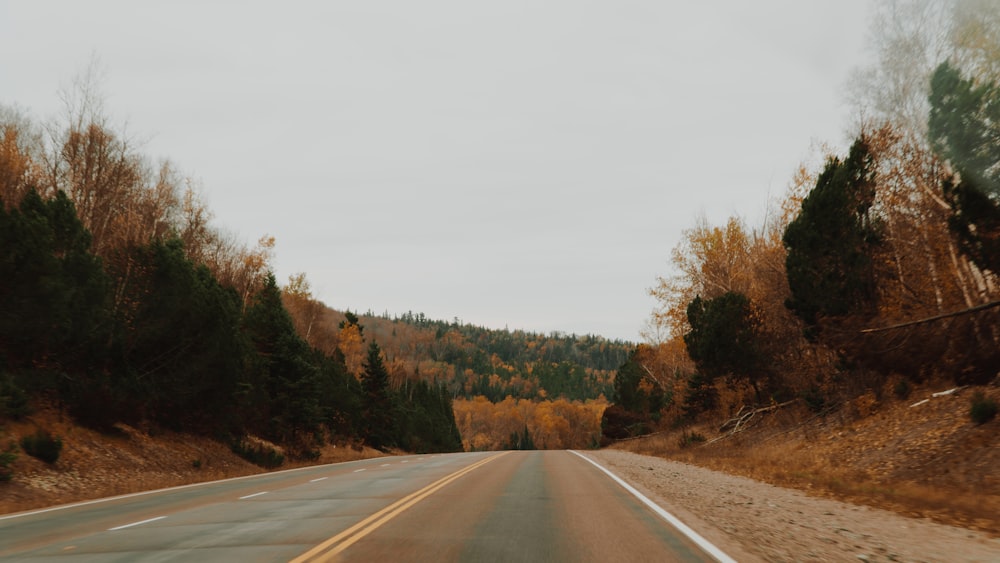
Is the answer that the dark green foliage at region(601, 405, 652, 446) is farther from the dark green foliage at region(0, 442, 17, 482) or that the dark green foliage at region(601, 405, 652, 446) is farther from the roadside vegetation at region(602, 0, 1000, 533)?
the dark green foliage at region(0, 442, 17, 482)

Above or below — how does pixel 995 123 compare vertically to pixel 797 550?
above

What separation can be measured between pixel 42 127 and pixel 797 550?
3677 cm

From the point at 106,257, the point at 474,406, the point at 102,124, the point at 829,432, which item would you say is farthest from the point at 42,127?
the point at 474,406

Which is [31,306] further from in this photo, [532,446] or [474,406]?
[474,406]

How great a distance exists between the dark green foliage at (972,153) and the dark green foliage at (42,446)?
78.2 feet

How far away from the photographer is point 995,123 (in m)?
14.6

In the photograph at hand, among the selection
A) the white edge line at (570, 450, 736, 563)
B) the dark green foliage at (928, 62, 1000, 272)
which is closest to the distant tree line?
the white edge line at (570, 450, 736, 563)

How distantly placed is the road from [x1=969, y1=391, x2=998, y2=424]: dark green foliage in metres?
9.38

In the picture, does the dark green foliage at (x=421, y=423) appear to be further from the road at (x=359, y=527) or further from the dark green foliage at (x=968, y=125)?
the dark green foliage at (x=968, y=125)

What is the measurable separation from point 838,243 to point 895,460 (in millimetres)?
9679

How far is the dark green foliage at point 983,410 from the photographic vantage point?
1561cm

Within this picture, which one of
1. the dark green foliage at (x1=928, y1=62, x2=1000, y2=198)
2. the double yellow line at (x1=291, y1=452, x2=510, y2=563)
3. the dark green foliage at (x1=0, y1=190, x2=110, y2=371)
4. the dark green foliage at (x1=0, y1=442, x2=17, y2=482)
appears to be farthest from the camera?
the dark green foliage at (x1=0, y1=190, x2=110, y2=371)

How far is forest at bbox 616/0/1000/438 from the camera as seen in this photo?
51.6ft

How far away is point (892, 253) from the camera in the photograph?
78.5 ft
